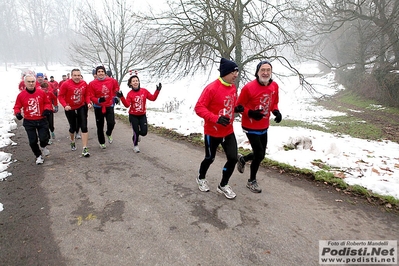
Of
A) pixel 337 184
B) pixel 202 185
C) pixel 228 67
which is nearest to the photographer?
pixel 228 67

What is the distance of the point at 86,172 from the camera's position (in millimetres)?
5070

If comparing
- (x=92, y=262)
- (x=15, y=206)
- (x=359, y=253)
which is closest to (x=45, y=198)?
(x=15, y=206)

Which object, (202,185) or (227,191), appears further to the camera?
(202,185)

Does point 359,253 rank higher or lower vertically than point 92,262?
higher

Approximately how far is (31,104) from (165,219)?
4.16 m

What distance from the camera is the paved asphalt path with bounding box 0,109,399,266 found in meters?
2.77

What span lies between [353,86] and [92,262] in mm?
31095

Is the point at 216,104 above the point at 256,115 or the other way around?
above

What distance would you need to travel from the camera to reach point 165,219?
3.41m

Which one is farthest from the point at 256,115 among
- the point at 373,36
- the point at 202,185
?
the point at 373,36

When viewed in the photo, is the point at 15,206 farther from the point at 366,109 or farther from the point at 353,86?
the point at 353,86

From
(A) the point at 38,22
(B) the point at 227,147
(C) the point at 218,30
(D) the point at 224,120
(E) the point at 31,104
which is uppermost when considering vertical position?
(A) the point at 38,22

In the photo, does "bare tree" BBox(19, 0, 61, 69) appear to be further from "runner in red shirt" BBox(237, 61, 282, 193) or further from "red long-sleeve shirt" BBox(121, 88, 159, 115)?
"runner in red shirt" BBox(237, 61, 282, 193)

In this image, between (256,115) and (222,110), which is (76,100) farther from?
(256,115)
